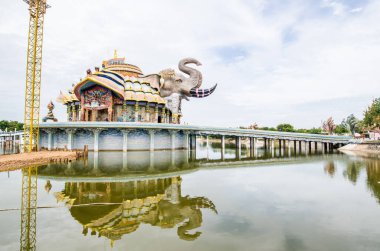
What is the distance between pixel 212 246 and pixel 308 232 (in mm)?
3414

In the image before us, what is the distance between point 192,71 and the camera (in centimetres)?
5431

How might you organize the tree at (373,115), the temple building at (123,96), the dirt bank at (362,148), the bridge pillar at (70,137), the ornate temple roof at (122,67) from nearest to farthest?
1. the bridge pillar at (70,137)
2. the temple building at (123,96)
3. the dirt bank at (362,148)
4. the ornate temple roof at (122,67)
5. the tree at (373,115)

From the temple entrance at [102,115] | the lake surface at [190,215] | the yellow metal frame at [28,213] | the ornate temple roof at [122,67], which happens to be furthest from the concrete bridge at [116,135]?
the lake surface at [190,215]

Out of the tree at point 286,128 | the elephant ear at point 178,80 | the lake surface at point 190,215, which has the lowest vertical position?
the lake surface at point 190,215

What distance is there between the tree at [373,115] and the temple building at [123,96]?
4353 centimetres

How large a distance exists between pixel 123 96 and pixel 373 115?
192 feet

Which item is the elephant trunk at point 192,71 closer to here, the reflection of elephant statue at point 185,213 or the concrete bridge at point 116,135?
the concrete bridge at point 116,135

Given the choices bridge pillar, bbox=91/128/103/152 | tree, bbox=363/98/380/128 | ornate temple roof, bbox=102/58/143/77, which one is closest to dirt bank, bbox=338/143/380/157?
tree, bbox=363/98/380/128

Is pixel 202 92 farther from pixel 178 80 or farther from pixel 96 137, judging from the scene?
pixel 96 137

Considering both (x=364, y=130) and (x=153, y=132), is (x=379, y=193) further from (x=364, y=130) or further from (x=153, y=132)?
(x=364, y=130)

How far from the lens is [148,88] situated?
47.2 meters

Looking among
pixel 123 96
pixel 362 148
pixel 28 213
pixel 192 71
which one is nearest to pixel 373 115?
pixel 362 148

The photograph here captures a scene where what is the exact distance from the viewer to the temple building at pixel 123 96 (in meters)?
42.7

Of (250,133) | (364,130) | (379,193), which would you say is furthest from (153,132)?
(364,130)
